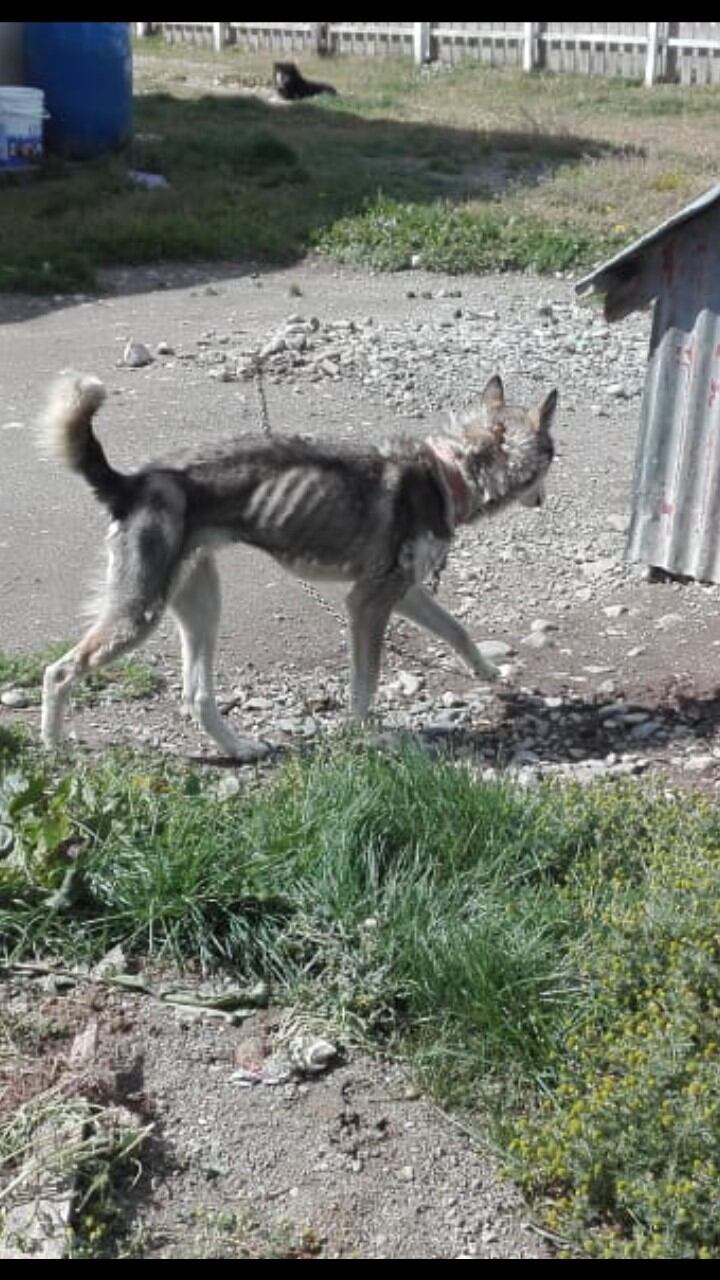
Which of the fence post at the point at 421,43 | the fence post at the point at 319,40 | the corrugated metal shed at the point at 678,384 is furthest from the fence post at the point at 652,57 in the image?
the corrugated metal shed at the point at 678,384

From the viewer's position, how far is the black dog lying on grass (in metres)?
25.6

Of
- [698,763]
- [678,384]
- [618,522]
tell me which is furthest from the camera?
[618,522]

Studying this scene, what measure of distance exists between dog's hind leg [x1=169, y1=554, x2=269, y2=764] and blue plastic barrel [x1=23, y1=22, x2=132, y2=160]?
13.3 m

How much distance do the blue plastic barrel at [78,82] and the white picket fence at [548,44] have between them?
627 centimetres

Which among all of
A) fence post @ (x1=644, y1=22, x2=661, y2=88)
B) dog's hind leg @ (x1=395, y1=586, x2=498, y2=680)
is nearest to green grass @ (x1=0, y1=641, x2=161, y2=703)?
dog's hind leg @ (x1=395, y1=586, x2=498, y2=680)

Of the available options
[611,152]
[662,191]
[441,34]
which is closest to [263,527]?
[662,191]

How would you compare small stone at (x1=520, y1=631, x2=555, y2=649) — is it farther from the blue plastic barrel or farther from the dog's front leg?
the blue plastic barrel

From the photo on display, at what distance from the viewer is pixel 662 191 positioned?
685 inches

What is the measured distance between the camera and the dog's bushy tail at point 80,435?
6117 millimetres

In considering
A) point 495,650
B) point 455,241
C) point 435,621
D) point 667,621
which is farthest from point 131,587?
point 455,241

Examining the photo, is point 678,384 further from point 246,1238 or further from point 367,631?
point 246,1238

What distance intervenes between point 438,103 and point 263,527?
66.3ft

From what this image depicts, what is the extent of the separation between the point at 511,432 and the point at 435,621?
2.69ft

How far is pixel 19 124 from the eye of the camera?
18078 mm
